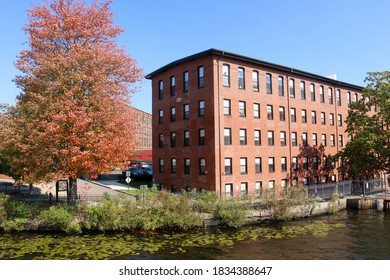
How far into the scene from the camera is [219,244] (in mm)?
17781

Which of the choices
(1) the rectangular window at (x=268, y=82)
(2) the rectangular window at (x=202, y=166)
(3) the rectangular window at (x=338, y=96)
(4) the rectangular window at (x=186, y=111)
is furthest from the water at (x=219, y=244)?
(3) the rectangular window at (x=338, y=96)

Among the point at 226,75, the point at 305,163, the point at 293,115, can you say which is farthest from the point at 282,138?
the point at 226,75

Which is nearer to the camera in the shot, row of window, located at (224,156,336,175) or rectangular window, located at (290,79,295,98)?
row of window, located at (224,156,336,175)

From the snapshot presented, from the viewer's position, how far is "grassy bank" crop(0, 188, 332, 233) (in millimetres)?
20016

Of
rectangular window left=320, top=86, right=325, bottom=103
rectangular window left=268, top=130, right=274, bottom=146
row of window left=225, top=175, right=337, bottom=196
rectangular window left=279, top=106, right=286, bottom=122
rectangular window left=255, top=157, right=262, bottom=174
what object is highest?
rectangular window left=320, top=86, right=325, bottom=103

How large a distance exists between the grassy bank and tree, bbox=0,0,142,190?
2.37 metres

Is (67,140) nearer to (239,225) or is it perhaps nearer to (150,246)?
(150,246)

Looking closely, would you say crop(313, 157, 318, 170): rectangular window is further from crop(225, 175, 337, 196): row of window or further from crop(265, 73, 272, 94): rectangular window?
crop(265, 73, 272, 94): rectangular window

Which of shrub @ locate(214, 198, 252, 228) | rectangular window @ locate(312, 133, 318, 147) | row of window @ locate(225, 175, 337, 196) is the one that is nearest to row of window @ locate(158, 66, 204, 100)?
row of window @ locate(225, 175, 337, 196)

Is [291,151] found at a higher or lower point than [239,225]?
higher

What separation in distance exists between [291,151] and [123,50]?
21365 mm

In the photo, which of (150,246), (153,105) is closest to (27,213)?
(150,246)

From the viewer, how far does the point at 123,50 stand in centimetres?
2408

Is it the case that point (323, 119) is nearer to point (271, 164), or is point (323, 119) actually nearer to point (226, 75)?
point (271, 164)
